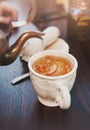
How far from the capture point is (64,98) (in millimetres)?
439

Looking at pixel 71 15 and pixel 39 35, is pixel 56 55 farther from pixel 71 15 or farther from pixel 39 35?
pixel 71 15

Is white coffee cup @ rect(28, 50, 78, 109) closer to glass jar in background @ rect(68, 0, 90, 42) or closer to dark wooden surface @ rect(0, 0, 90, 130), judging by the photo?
dark wooden surface @ rect(0, 0, 90, 130)

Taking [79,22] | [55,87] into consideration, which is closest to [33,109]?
[55,87]

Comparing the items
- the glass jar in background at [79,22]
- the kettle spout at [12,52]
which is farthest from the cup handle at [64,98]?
the glass jar in background at [79,22]

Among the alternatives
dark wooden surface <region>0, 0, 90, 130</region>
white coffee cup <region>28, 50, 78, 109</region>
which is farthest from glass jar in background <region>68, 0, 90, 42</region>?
white coffee cup <region>28, 50, 78, 109</region>

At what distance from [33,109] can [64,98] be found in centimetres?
10

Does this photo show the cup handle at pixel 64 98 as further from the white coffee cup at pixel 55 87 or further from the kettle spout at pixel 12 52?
the kettle spout at pixel 12 52

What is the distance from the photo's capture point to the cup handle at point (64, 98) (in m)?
0.44

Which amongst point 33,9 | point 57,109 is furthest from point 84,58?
point 33,9

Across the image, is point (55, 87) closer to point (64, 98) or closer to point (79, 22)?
point (64, 98)

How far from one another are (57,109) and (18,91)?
4.3 inches

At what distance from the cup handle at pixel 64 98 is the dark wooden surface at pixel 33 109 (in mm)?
48

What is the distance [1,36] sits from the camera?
1.75 feet

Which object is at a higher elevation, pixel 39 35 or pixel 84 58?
pixel 39 35
